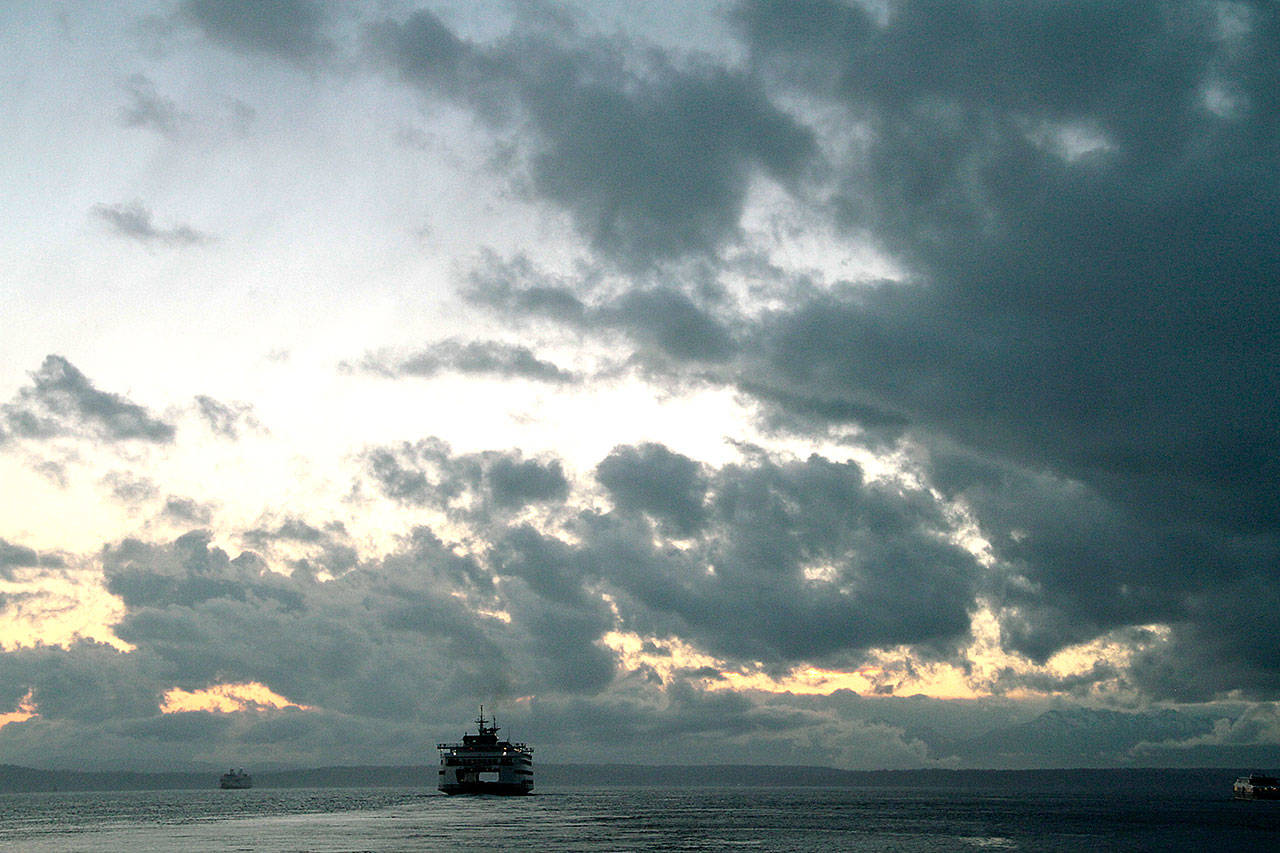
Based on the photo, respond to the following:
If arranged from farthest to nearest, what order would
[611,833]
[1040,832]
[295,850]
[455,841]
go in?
[1040,832] < [611,833] < [455,841] < [295,850]

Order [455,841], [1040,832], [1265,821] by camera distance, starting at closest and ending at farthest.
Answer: [455,841] → [1040,832] → [1265,821]

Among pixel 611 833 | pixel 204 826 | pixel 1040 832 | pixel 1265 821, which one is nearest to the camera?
pixel 611 833

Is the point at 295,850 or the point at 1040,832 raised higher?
the point at 295,850

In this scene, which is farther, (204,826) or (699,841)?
(204,826)

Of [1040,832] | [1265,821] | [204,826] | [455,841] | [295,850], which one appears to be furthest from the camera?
[1265,821]

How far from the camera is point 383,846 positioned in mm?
121312

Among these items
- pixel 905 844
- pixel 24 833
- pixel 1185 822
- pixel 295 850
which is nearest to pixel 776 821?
pixel 905 844

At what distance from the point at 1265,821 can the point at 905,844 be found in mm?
101958

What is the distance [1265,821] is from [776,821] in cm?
9215

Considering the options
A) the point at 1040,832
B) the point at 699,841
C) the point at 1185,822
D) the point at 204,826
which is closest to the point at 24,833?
the point at 204,826

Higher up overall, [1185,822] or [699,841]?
[699,841]

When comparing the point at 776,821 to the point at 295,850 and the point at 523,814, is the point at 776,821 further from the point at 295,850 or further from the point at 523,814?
the point at 295,850

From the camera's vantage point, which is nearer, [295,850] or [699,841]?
[295,850]

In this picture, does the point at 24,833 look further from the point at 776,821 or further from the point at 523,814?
the point at 776,821
